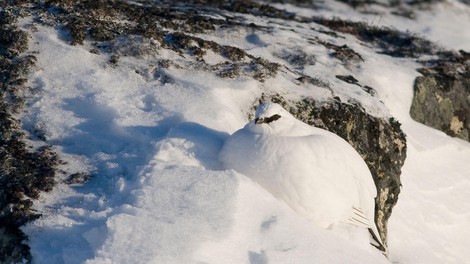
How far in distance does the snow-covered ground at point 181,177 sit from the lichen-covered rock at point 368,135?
14 centimetres

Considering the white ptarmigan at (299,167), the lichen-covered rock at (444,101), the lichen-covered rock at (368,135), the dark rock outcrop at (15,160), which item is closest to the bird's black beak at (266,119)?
the white ptarmigan at (299,167)

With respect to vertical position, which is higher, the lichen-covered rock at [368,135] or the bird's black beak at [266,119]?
the bird's black beak at [266,119]

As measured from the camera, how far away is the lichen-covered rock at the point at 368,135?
548cm

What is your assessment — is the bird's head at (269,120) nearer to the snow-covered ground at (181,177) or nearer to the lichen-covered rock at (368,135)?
the snow-covered ground at (181,177)

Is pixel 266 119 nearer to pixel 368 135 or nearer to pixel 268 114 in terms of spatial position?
pixel 268 114

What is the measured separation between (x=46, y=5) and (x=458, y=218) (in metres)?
3.69

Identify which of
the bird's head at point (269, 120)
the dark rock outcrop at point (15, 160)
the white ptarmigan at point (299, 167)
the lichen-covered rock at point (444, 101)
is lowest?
the lichen-covered rock at point (444, 101)

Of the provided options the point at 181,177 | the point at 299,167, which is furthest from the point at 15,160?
the point at 299,167

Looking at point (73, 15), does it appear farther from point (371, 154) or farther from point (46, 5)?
point (371, 154)

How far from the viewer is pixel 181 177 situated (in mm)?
4051

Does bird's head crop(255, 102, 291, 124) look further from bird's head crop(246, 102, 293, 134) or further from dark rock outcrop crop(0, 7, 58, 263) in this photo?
dark rock outcrop crop(0, 7, 58, 263)

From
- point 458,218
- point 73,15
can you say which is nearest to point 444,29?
point 458,218

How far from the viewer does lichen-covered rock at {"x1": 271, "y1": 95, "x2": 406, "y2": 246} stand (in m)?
5.48

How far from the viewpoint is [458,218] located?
592cm
